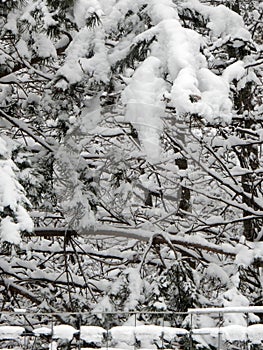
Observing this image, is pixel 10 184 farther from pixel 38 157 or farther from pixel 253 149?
pixel 253 149

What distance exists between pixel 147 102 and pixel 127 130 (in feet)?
10.6

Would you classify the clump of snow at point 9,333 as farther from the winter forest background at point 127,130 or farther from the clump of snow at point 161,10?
the clump of snow at point 161,10

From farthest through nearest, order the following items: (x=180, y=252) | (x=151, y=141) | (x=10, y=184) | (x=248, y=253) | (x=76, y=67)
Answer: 1. (x=180, y=252)
2. (x=248, y=253)
3. (x=76, y=67)
4. (x=151, y=141)
5. (x=10, y=184)

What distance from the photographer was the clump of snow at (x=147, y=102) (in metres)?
4.85

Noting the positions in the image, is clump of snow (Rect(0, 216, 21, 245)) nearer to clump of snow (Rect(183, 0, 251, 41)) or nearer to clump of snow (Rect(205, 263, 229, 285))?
clump of snow (Rect(183, 0, 251, 41))

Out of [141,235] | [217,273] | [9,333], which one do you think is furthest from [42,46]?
[9,333]

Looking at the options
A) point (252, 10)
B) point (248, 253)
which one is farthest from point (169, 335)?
point (252, 10)

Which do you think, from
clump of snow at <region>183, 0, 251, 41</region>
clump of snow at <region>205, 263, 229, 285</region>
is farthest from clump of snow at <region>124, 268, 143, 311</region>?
clump of snow at <region>183, 0, 251, 41</region>

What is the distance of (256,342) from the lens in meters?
2.94

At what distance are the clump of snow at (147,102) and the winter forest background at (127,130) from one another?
0.03 ft

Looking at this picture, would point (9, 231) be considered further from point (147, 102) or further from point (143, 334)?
point (143, 334)

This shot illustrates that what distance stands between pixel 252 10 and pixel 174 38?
5.24m

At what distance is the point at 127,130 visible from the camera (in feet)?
26.7

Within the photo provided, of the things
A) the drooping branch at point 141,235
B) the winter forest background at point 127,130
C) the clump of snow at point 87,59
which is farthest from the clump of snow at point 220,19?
the drooping branch at point 141,235
